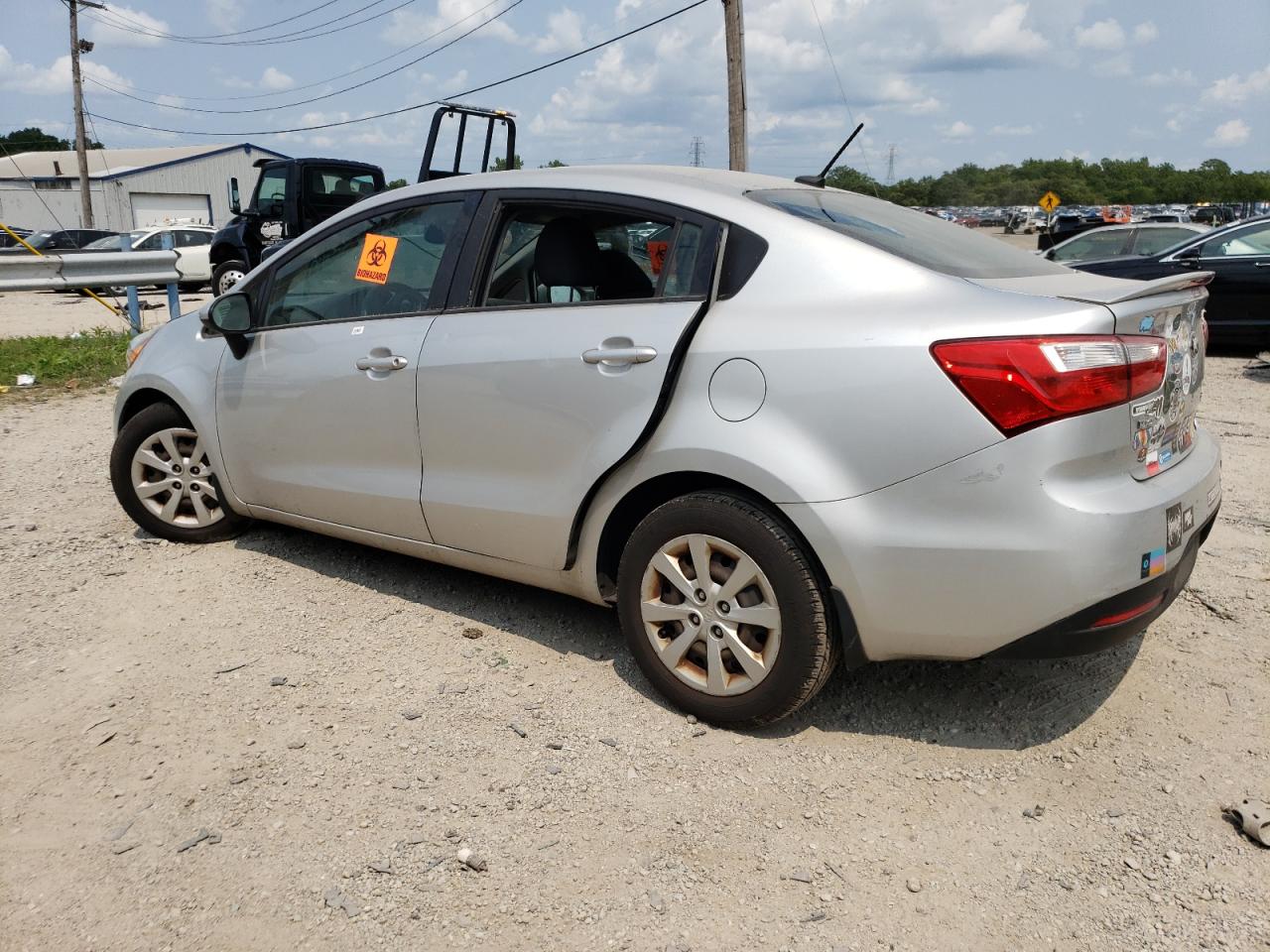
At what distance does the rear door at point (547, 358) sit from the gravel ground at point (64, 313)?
9632 millimetres

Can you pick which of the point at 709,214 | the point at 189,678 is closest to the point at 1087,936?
the point at 709,214

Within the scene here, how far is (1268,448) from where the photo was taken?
6.51 metres

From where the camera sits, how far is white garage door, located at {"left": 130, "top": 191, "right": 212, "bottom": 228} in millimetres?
52812

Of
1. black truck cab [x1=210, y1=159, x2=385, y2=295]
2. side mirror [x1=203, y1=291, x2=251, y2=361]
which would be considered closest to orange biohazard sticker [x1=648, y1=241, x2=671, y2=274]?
side mirror [x1=203, y1=291, x2=251, y2=361]

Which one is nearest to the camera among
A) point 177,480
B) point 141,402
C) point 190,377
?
point 190,377

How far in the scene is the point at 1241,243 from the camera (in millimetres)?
10688

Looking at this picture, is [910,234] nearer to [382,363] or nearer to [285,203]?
[382,363]

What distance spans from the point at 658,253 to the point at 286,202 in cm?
1248

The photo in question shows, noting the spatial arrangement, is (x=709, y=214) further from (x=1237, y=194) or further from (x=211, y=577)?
(x=1237, y=194)

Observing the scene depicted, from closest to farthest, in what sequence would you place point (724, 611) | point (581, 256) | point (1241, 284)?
1. point (724, 611)
2. point (581, 256)
3. point (1241, 284)

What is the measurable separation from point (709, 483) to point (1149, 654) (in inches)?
69.2

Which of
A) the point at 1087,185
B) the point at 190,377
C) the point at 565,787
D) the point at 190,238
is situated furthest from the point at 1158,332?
the point at 1087,185

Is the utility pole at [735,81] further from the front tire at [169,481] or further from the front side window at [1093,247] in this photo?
the front tire at [169,481]

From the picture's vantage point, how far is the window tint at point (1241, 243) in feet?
34.7
